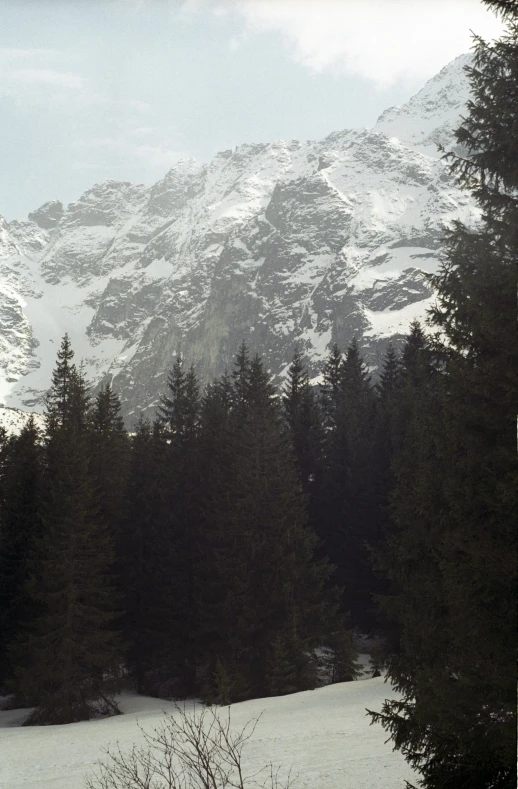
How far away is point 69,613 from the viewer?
24797mm

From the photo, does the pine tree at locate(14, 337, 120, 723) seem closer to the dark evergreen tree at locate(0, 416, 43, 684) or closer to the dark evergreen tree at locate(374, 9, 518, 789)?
the dark evergreen tree at locate(0, 416, 43, 684)

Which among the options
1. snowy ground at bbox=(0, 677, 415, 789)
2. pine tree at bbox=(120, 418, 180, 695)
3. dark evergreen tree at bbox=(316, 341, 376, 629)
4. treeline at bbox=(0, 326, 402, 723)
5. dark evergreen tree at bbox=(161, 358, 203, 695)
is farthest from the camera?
dark evergreen tree at bbox=(316, 341, 376, 629)

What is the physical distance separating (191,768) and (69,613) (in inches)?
550

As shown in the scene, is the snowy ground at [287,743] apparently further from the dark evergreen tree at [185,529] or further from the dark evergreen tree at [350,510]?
the dark evergreen tree at [350,510]

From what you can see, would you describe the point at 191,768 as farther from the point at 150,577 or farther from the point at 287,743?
the point at 150,577

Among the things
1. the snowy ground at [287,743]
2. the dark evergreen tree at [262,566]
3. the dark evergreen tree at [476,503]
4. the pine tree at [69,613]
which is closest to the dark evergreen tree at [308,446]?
the dark evergreen tree at [262,566]

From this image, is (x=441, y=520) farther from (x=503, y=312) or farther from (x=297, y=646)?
(x=297, y=646)

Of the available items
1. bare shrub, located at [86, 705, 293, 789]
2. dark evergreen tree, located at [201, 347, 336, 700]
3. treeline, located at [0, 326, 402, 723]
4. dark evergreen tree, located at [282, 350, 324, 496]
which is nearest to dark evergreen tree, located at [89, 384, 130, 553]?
treeline, located at [0, 326, 402, 723]

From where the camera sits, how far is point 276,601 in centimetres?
2566

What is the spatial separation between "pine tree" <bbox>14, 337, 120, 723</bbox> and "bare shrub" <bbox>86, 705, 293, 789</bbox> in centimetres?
531

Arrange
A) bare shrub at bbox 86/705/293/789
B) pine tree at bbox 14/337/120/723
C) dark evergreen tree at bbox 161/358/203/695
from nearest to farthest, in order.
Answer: bare shrub at bbox 86/705/293/789, pine tree at bbox 14/337/120/723, dark evergreen tree at bbox 161/358/203/695

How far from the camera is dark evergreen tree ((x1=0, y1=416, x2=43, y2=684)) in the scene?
2739cm

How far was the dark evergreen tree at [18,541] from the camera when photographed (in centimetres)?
2739

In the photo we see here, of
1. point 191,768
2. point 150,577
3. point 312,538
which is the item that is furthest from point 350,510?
point 191,768
